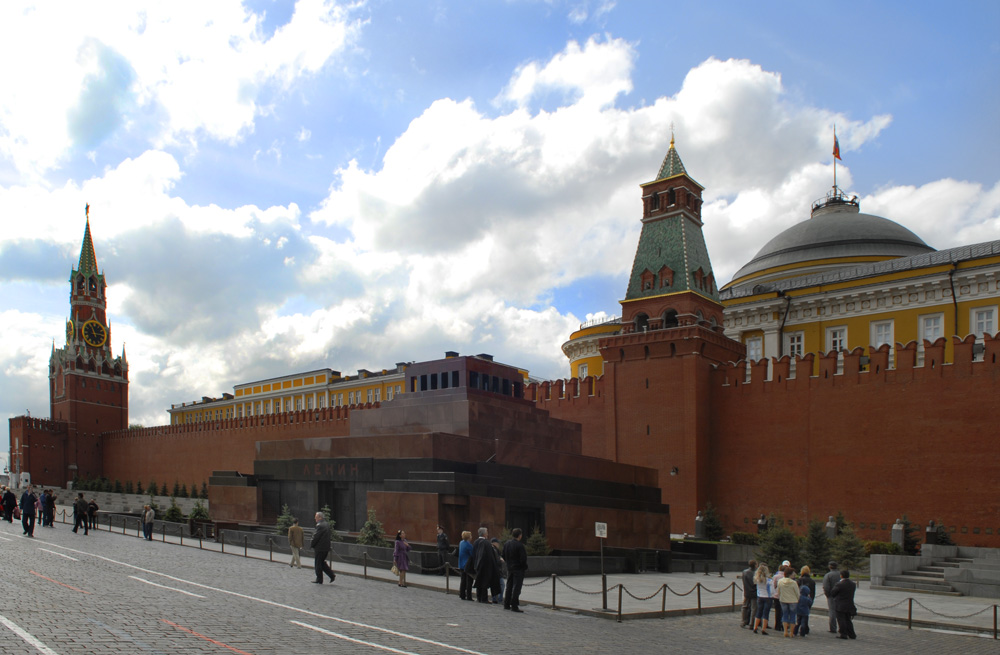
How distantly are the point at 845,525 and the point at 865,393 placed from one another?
4.20 metres

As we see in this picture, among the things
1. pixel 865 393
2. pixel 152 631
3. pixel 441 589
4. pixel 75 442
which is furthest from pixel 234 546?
pixel 75 442

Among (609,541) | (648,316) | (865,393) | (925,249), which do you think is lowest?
(609,541)

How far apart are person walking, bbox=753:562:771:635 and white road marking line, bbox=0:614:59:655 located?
29.8 feet

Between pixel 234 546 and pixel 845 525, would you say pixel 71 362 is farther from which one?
pixel 845 525

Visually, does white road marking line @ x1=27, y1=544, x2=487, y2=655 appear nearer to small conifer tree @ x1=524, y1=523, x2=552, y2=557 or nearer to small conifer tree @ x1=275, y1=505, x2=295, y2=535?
small conifer tree @ x1=275, y1=505, x2=295, y2=535

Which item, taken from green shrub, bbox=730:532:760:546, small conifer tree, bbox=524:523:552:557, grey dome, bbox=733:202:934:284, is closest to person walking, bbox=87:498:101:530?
small conifer tree, bbox=524:523:552:557

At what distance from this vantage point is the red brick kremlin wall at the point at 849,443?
23.5m

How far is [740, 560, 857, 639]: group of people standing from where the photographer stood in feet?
41.4

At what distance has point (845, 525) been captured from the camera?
77.7 feet

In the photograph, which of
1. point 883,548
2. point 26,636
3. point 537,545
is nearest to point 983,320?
point 883,548

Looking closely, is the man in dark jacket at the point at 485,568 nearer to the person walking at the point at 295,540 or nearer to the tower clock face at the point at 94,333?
the person walking at the point at 295,540

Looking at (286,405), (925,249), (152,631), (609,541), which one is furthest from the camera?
(286,405)

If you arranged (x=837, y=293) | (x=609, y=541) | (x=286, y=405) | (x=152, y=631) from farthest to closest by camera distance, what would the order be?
(x=286, y=405) < (x=837, y=293) < (x=609, y=541) < (x=152, y=631)

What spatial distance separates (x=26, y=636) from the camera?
845 cm
